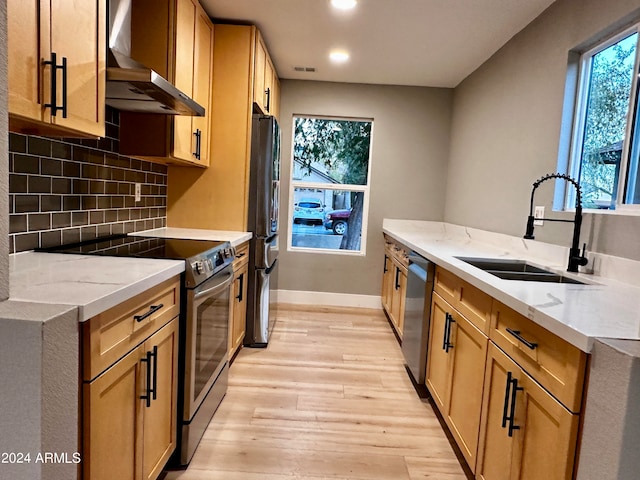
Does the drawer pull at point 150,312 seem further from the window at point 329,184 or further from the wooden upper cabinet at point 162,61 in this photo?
the window at point 329,184

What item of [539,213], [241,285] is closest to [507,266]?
[539,213]

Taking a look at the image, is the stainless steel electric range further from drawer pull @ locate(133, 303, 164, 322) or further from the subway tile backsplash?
drawer pull @ locate(133, 303, 164, 322)

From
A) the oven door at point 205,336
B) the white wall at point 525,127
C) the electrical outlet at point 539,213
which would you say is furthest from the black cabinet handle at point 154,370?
the electrical outlet at point 539,213

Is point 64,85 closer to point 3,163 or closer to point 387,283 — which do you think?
point 3,163

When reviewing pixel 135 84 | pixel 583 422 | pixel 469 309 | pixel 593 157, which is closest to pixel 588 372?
pixel 583 422

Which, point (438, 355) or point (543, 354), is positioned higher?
point (543, 354)

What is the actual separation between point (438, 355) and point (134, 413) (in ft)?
5.25

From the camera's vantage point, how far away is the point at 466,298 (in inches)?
72.2

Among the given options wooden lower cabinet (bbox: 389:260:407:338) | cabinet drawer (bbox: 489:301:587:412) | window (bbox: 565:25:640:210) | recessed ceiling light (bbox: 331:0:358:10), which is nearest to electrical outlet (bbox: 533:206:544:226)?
window (bbox: 565:25:640:210)

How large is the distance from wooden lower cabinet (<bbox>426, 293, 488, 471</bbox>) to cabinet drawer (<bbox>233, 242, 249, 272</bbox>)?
51.3 inches

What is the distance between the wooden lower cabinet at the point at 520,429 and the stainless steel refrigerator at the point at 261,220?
1905 millimetres

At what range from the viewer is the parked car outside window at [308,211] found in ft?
14.6

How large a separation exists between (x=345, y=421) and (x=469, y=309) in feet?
3.18

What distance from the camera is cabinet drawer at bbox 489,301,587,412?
1.03 m
